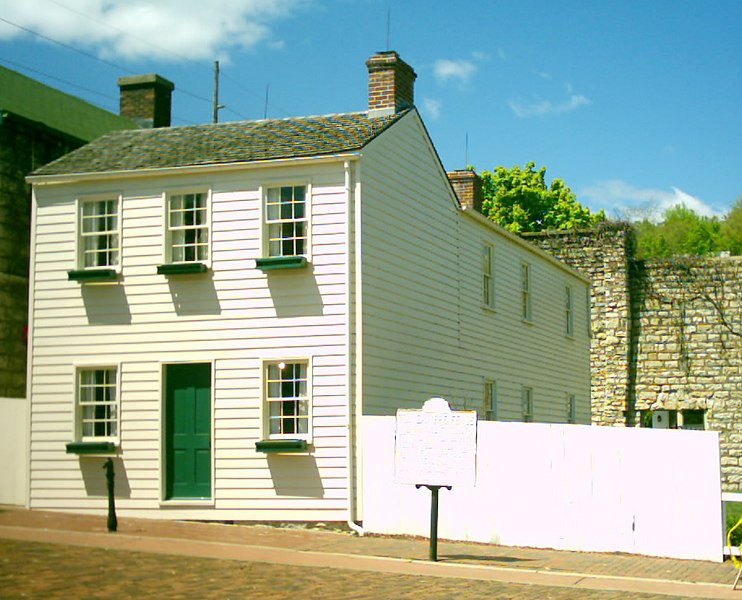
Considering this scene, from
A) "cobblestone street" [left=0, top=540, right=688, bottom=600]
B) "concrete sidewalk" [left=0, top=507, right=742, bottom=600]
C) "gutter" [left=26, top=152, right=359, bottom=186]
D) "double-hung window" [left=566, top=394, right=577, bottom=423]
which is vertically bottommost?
"concrete sidewalk" [left=0, top=507, right=742, bottom=600]

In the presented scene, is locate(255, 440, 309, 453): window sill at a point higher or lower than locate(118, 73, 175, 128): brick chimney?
lower

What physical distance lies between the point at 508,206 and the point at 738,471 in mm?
25530

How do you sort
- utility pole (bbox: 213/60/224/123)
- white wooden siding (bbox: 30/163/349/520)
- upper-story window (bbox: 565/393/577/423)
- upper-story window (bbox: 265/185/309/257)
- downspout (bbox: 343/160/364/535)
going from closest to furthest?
downspout (bbox: 343/160/364/535) < white wooden siding (bbox: 30/163/349/520) < upper-story window (bbox: 265/185/309/257) < upper-story window (bbox: 565/393/577/423) < utility pole (bbox: 213/60/224/123)

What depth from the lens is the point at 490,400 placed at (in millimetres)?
24781

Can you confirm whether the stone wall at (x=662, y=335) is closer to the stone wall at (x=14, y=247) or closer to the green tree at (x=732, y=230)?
the stone wall at (x=14, y=247)

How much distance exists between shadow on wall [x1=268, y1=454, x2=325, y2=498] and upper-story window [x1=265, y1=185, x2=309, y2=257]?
3417mm

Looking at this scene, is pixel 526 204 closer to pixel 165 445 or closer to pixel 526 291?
pixel 526 291

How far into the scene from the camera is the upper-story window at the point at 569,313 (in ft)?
102

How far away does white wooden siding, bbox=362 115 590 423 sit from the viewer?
61.0 ft

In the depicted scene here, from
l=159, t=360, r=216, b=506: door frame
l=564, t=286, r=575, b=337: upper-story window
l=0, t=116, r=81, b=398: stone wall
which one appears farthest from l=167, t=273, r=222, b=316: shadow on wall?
l=564, t=286, r=575, b=337: upper-story window

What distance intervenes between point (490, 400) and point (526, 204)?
110 feet

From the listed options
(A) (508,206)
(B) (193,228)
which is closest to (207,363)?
(B) (193,228)

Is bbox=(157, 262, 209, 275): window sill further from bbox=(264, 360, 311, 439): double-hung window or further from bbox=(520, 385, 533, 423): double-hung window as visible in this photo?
bbox=(520, 385, 533, 423): double-hung window

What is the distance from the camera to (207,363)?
1839 centimetres
